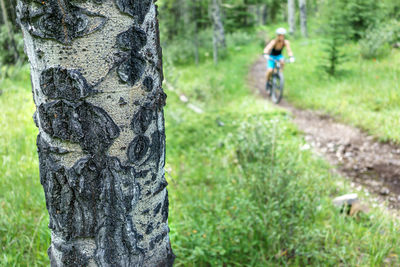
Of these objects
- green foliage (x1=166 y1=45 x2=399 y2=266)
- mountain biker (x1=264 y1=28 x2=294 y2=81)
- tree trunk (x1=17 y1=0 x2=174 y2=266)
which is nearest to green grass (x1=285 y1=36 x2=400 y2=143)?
mountain biker (x1=264 y1=28 x2=294 y2=81)

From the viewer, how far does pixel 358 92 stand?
7984 millimetres

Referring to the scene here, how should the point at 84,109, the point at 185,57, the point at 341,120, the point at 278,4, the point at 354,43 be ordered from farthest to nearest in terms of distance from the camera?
1. the point at 278,4
2. the point at 185,57
3. the point at 354,43
4. the point at 341,120
5. the point at 84,109

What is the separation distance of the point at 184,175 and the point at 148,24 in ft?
11.7

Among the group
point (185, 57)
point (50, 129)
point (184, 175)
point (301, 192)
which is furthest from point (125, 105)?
point (185, 57)

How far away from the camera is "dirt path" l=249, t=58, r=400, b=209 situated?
15.4 ft

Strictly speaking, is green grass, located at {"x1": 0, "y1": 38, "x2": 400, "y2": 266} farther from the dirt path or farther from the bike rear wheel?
the bike rear wheel

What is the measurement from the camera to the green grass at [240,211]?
2.72 m

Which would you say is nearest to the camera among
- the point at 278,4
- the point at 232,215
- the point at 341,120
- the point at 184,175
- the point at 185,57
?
the point at 232,215

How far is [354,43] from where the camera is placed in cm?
1338

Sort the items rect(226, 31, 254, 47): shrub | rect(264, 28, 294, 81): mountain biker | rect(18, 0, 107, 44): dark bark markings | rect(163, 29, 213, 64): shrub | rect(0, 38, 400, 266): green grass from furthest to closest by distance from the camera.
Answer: rect(226, 31, 254, 47): shrub, rect(163, 29, 213, 64): shrub, rect(264, 28, 294, 81): mountain biker, rect(0, 38, 400, 266): green grass, rect(18, 0, 107, 44): dark bark markings

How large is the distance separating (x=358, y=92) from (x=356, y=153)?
2.86 metres

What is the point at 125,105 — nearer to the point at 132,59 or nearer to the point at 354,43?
the point at 132,59

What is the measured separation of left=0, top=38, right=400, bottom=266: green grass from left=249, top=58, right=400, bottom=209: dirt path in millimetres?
540

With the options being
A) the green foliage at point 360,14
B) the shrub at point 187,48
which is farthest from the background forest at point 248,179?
the shrub at point 187,48
